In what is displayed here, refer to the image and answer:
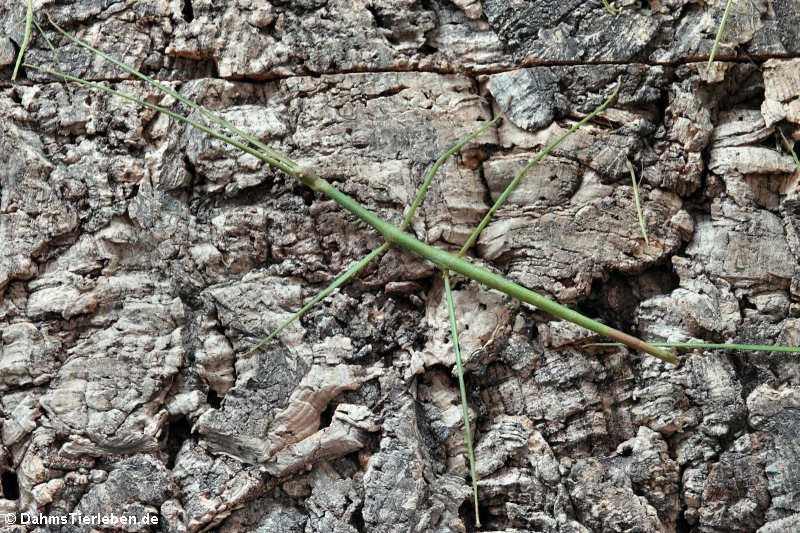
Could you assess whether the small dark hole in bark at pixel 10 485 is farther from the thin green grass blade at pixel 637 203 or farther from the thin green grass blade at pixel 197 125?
the thin green grass blade at pixel 637 203

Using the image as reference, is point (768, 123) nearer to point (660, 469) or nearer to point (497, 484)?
point (660, 469)

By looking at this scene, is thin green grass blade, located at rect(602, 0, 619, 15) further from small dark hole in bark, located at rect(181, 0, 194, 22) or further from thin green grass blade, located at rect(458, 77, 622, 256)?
small dark hole in bark, located at rect(181, 0, 194, 22)

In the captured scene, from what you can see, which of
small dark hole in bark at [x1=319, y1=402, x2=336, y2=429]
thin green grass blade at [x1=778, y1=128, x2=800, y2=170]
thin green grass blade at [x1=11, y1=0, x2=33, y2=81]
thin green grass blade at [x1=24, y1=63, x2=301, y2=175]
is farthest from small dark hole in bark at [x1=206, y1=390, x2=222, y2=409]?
thin green grass blade at [x1=778, y1=128, x2=800, y2=170]

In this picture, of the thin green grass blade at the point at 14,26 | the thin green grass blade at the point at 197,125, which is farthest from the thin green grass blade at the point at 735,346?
the thin green grass blade at the point at 14,26

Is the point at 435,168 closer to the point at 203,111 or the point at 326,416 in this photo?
the point at 203,111

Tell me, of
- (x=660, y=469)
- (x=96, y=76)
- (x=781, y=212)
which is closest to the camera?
(x=660, y=469)

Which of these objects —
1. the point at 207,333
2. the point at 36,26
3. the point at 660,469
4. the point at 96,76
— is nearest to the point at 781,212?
the point at 660,469
